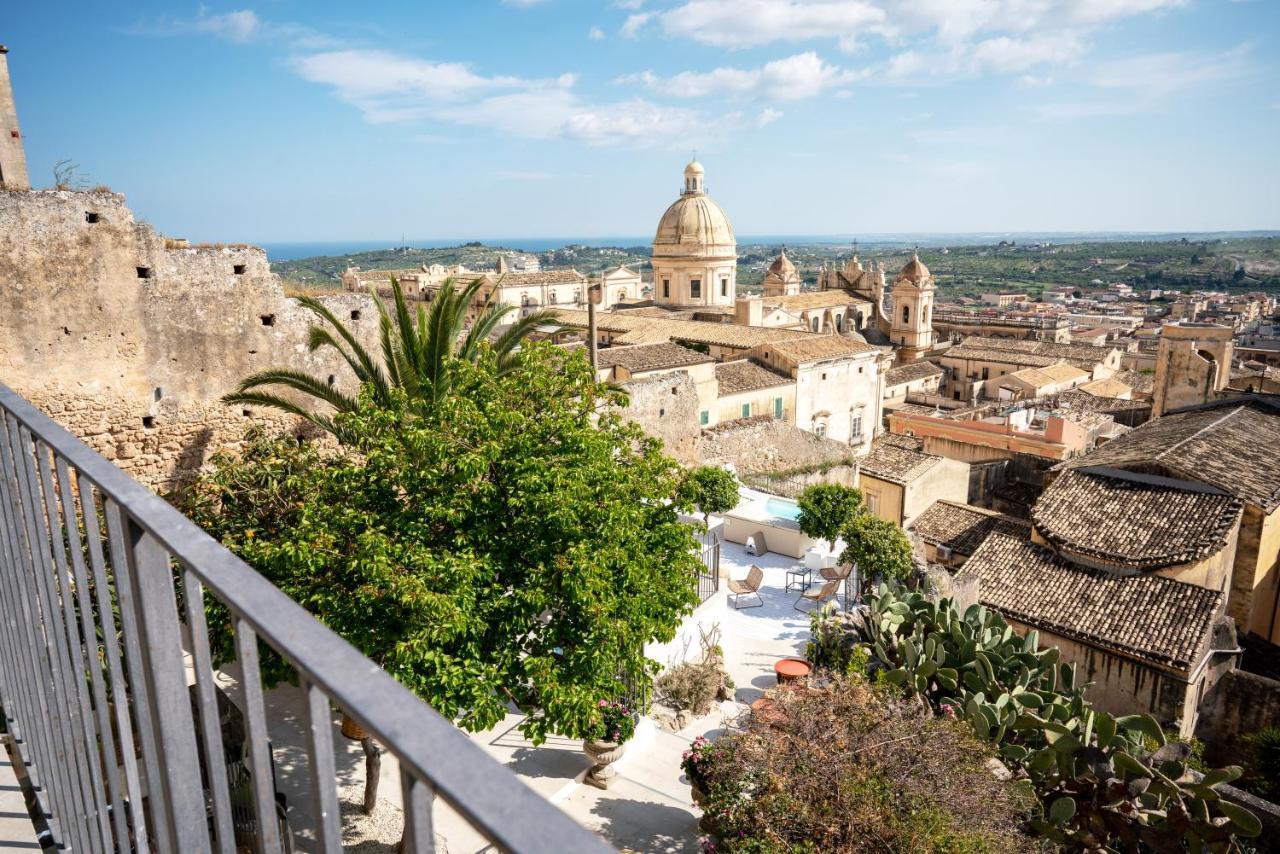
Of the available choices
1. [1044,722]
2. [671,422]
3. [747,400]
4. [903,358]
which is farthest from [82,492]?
[903,358]

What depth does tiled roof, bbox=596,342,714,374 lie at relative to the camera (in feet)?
97.7

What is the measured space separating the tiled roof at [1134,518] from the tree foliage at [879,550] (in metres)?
4.13

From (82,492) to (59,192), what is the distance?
10875 millimetres

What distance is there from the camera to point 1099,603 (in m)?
16.7

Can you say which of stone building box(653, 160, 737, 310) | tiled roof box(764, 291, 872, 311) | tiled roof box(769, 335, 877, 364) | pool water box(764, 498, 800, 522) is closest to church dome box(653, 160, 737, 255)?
stone building box(653, 160, 737, 310)

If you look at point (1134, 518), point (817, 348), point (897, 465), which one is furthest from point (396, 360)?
point (817, 348)

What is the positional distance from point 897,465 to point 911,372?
3343 centimetres

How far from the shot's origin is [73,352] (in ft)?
36.6

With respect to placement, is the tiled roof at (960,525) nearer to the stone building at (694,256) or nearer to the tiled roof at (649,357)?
the tiled roof at (649,357)

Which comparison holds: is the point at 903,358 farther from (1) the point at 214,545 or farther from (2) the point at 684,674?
(1) the point at 214,545

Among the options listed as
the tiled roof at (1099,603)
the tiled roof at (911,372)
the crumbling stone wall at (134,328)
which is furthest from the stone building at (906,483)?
the tiled roof at (911,372)

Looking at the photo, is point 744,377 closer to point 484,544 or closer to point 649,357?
point 649,357

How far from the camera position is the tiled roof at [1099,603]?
50.0 ft

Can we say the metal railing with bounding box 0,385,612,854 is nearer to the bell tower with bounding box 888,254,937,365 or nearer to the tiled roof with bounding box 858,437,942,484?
the tiled roof with bounding box 858,437,942,484
